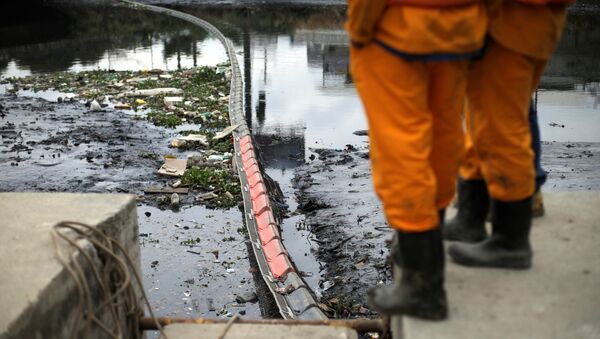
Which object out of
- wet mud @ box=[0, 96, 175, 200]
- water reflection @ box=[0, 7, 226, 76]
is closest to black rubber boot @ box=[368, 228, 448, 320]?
wet mud @ box=[0, 96, 175, 200]

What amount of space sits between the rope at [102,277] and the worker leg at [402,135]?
1.31 metres

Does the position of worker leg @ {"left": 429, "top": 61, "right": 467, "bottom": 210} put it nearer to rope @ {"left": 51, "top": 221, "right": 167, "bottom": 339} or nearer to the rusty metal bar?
the rusty metal bar

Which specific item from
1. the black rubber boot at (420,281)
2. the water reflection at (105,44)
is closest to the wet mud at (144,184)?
the black rubber boot at (420,281)

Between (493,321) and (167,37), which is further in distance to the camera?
(167,37)

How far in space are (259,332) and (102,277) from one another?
0.81 m

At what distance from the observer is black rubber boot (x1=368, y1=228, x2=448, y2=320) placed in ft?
8.41

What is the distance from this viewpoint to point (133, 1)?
95.7ft

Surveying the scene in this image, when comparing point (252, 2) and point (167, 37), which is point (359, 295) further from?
point (252, 2)

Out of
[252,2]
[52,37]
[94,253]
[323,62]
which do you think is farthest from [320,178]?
[252,2]

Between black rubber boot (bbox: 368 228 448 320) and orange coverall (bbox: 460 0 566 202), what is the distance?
1.42 feet

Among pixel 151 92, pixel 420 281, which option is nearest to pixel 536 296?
pixel 420 281

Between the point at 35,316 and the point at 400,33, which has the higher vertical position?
the point at 400,33

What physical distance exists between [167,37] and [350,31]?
707 inches

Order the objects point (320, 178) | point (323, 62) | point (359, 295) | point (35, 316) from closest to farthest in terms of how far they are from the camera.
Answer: point (35, 316)
point (359, 295)
point (320, 178)
point (323, 62)
